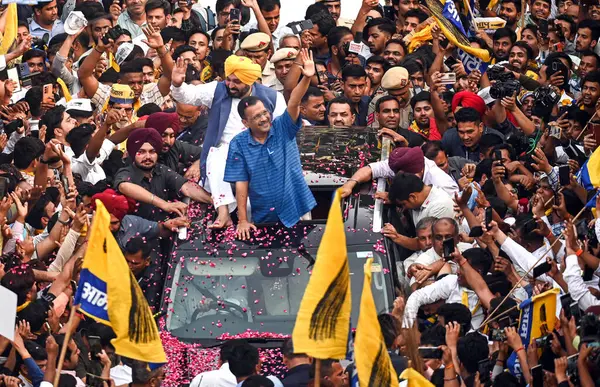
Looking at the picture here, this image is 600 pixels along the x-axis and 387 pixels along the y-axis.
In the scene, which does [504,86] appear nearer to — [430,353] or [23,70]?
[23,70]

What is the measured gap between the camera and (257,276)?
1486 cm

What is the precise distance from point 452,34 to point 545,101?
6.19 ft

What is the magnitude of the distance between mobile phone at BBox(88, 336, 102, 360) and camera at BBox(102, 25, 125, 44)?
6.32 metres

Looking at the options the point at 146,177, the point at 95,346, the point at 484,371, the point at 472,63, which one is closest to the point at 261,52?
the point at 472,63

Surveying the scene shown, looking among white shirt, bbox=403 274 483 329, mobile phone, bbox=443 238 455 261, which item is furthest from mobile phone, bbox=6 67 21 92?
white shirt, bbox=403 274 483 329

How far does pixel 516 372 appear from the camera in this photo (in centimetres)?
1340

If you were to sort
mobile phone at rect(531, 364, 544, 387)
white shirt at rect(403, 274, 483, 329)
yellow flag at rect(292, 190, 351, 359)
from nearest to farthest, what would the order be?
yellow flag at rect(292, 190, 351, 359)
mobile phone at rect(531, 364, 544, 387)
white shirt at rect(403, 274, 483, 329)

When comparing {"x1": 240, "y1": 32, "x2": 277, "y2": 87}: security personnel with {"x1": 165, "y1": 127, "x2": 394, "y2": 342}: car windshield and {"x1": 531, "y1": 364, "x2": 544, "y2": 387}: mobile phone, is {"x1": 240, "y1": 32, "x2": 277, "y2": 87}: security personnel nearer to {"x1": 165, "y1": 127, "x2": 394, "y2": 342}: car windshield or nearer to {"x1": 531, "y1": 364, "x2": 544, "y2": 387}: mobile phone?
{"x1": 165, "y1": 127, "x2": 394, "y2": 342}: car windshield

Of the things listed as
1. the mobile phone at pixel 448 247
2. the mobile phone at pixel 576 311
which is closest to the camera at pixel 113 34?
the mobile phone at pixel 448 247

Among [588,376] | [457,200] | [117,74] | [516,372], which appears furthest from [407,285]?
[117,74]

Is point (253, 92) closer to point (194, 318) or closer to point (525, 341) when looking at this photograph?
point (194, 318)

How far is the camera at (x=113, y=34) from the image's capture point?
2048 cm

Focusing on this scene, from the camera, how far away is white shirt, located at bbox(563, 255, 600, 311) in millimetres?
13688

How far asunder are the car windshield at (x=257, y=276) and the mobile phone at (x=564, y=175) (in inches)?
82.7
